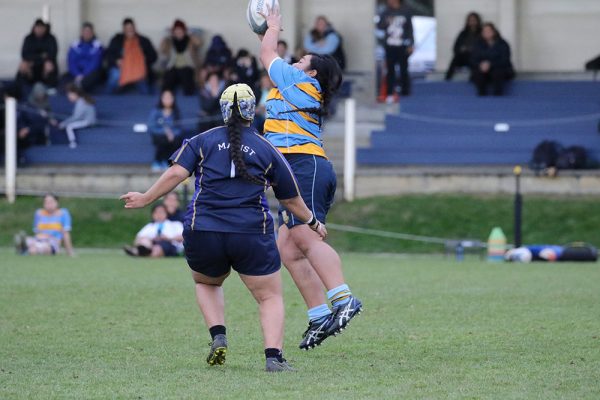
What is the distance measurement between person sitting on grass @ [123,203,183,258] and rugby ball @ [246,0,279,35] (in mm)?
10806

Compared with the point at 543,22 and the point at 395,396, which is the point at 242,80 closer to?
the point at 543,22

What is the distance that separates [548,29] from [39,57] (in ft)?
33.2

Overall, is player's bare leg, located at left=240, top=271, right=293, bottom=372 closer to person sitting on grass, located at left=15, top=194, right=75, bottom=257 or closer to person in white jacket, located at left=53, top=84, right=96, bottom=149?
person sitting on grass, located at left=15, top=194, right=75, bottom=257

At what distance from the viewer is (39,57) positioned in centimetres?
2677

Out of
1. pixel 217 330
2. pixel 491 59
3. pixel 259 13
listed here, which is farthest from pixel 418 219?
pixel 217 330

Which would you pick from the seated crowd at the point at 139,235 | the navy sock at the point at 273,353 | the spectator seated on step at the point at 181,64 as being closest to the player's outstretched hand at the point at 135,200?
the navy sock at the point at 273,353

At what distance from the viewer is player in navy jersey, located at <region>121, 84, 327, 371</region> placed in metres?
7.88

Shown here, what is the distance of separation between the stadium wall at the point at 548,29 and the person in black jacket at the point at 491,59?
1762 mm

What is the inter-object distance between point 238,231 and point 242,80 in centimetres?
1720

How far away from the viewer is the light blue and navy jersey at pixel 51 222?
20.3 m

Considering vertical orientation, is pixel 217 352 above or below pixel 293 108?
below

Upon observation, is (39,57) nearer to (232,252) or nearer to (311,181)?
(311,181)

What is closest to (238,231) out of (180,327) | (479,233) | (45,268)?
(180,327)

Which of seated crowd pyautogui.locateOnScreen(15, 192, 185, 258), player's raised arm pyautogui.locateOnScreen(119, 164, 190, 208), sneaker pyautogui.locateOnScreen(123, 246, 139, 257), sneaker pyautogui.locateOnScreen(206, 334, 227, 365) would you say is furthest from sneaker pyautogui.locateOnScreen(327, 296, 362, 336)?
sneaker pyautogui.locateOnScreen(123, 246, 139, 257)
